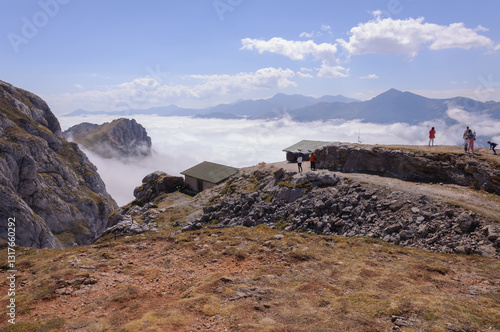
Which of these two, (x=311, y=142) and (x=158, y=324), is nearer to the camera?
(x=158, y=324)

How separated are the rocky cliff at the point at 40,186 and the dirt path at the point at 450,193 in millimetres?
118339

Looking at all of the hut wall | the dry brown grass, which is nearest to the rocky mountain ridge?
the dry brown grass

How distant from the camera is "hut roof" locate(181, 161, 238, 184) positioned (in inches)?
2186

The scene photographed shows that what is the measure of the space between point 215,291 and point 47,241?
444 ft

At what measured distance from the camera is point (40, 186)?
14450 cm

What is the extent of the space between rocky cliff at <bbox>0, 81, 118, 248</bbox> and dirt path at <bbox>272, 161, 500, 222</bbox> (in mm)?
118339

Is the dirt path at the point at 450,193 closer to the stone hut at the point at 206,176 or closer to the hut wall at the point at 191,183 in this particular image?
the stone hut at the point at 206,176

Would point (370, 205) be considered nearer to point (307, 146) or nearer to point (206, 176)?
point (307, 146)

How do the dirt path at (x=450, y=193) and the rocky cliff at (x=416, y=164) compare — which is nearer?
the dirt path at (x=450, y=193)

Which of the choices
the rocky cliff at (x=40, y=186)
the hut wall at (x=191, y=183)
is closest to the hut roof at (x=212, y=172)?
the hut wall at (x=191, y=183)

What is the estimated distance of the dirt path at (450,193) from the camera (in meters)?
23.7

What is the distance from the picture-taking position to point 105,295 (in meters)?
15.6

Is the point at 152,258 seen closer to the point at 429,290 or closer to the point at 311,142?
the point at 429,290

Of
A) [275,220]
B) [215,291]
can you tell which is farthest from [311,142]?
[215,291]
